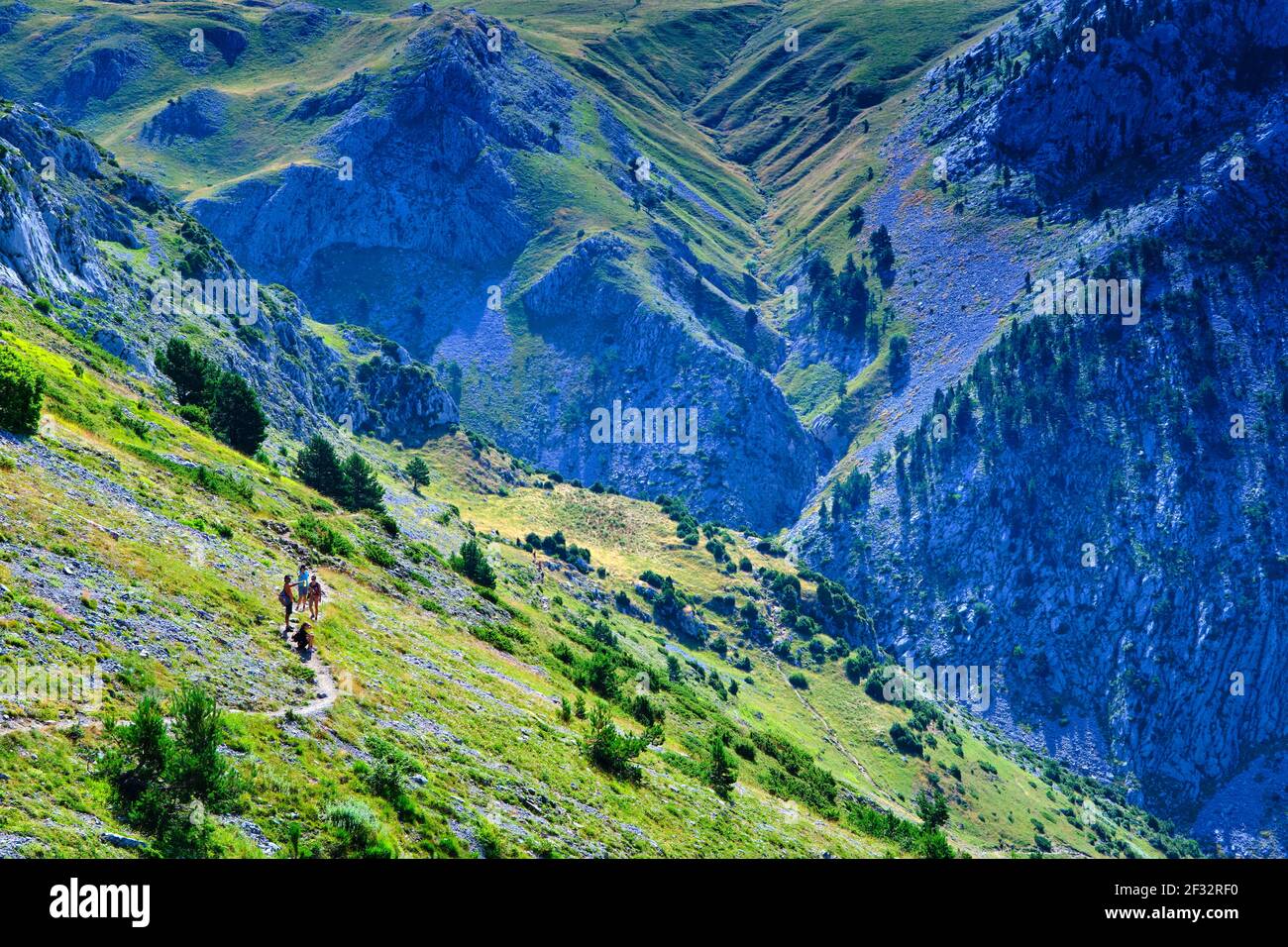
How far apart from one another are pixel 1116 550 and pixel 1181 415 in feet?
101

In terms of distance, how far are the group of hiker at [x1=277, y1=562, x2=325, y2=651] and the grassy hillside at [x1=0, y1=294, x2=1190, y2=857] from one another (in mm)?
680

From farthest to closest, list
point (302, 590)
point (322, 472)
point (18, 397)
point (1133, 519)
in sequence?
1. point (1133, 519)
2. point (322, 472)
3. point (18, 397)
4. point (302, 590)

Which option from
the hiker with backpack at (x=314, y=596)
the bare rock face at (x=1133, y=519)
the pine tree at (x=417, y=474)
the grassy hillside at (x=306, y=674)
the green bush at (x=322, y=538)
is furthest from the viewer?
the bare rock face at (x=1133, y=519)

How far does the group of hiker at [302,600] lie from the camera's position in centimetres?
2992

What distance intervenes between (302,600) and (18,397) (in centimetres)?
1243

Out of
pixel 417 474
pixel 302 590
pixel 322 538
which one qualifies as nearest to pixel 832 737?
pixel 417 474

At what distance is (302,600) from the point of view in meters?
32.7

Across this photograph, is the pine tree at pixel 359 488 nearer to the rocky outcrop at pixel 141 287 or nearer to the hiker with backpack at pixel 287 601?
the rocky outcrop at pixel 141 287

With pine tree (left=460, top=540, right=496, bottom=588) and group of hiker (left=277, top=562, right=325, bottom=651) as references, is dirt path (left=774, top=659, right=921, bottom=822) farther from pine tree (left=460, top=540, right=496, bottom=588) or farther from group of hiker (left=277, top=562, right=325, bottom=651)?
group of hiker (left=277, top=562, right=325, bottom=651)

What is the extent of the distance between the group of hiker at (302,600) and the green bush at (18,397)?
10.9 m

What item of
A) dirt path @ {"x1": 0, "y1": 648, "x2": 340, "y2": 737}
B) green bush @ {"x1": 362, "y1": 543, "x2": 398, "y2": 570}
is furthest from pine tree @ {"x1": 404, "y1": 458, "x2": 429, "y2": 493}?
dirt path @ {"x1": 0, "y1": 648, "x2": 340, "y2": 737}

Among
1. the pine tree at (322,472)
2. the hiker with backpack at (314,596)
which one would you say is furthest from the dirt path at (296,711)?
the pine tree at (322,472)

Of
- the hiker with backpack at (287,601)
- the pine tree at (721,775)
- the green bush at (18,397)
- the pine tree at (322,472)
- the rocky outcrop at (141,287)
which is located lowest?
the pine tree at (721,775)

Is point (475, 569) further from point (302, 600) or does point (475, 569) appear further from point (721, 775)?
point (302, 600)
